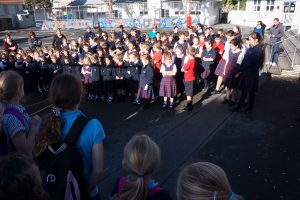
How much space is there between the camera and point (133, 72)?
7.89 m

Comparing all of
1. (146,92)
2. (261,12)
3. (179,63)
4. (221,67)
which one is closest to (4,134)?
(146,92)

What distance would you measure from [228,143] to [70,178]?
4.10m

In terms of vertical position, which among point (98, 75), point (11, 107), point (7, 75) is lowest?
point (98, 75)

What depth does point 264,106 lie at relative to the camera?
7.45m

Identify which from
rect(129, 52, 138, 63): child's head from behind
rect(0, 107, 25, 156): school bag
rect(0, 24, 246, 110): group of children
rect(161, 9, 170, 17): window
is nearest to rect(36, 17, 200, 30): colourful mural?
rect(161, 9, 170, 17): window

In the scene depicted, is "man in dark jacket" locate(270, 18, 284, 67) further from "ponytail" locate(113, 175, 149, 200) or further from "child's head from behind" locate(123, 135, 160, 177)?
"ponytail" locate(113, 175, 149, 200)

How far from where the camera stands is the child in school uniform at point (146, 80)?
7215 mm

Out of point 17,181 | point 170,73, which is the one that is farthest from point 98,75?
point 17,181

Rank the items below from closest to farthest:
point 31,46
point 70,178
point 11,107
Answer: point 70,178, point 11,107, point 31,46

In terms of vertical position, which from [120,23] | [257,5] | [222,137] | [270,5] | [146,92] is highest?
[257,5]

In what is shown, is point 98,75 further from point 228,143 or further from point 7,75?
point 7,75

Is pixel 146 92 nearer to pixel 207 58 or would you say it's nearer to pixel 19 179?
pixel 207 58

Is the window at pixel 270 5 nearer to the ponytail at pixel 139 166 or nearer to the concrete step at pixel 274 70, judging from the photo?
the concrete step at pixel 274 70

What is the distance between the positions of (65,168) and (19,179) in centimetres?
65
